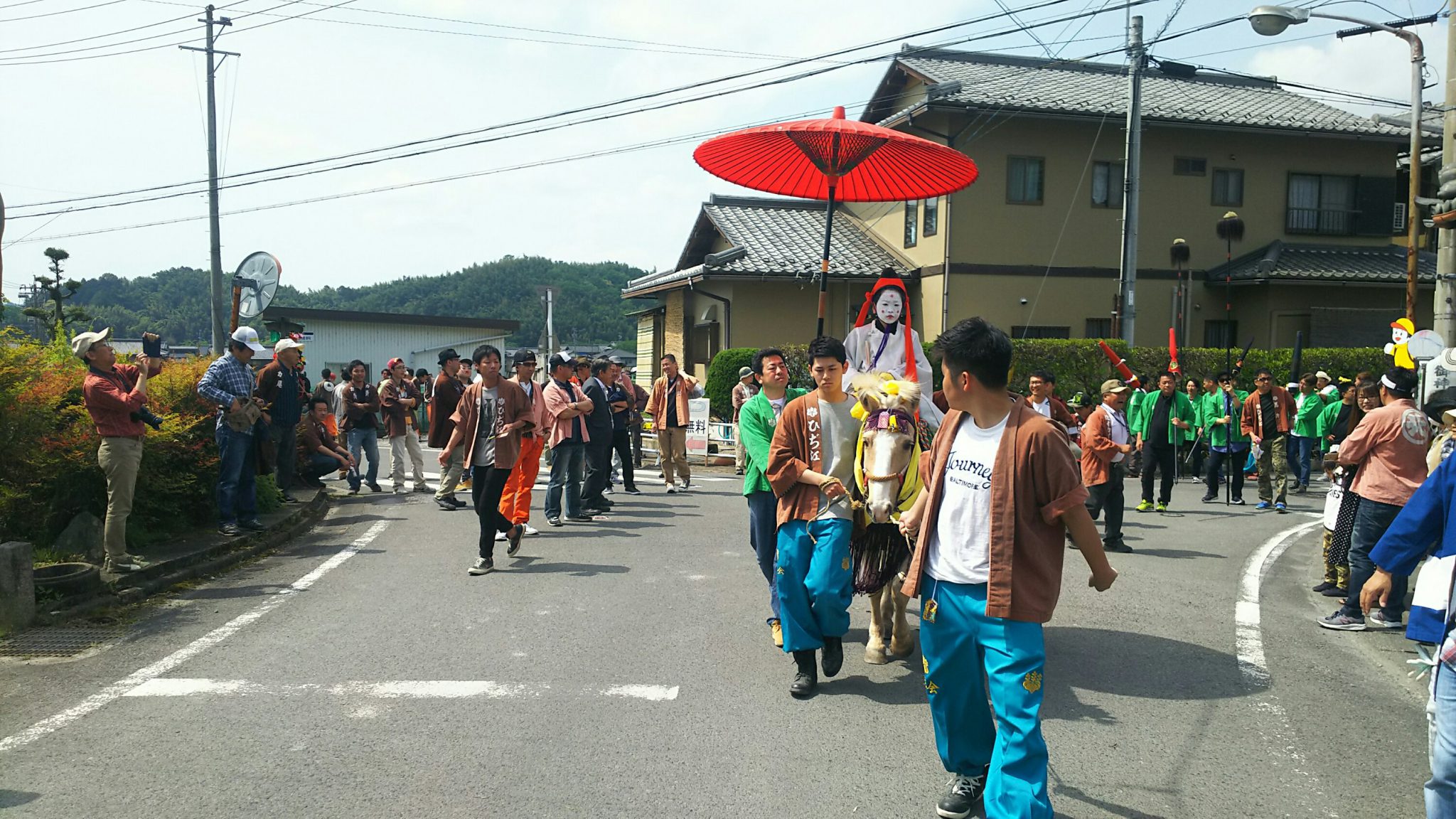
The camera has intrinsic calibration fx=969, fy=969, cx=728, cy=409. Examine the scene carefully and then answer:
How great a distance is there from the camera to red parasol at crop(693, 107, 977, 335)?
22.6 feet

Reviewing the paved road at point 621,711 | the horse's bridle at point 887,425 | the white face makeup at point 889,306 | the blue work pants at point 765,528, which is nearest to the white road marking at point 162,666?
the paved road at point 621,711

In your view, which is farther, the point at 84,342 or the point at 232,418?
the point at 232,418

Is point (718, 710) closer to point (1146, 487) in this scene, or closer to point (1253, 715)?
point (1253, 715)

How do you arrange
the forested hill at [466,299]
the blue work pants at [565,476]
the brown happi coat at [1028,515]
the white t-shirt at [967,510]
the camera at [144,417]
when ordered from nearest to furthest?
the brown happi coat at [1028,515]
the white t-shirt at [967,510]
the camera at [144,417]
the blue work pants at [565,476]
the forested hill at [466,299]

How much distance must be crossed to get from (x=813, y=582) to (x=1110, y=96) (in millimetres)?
21547

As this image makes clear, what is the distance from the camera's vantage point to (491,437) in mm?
8641

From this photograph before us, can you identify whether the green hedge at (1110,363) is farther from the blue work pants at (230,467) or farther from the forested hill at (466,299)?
the forested hill at (466,299)

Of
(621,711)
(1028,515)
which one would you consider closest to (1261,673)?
(1028,515)

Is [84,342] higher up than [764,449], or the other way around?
[84,342]

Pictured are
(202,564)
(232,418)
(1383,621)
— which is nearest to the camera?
(1383,621)

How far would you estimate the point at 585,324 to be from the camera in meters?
66.6

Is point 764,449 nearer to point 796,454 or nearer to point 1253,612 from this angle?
point 796,454

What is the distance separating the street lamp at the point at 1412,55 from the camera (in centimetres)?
1231

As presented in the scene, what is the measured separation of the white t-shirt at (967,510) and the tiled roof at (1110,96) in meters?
18.2
